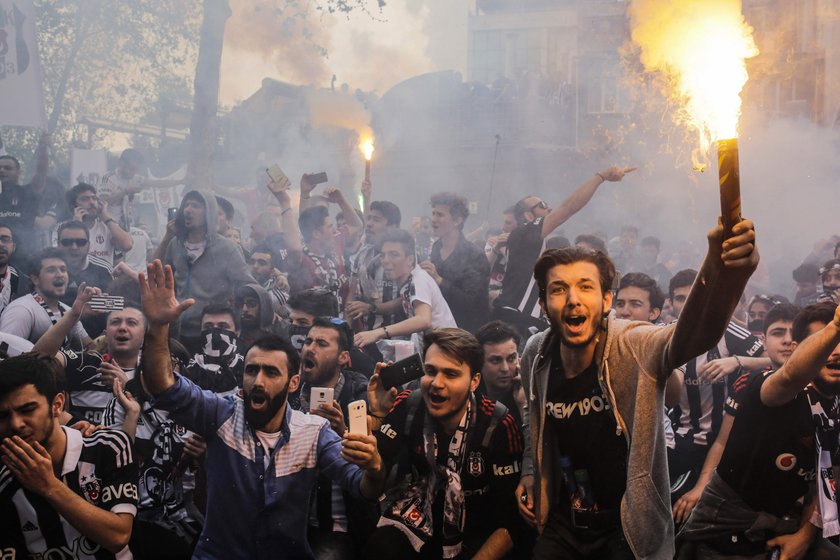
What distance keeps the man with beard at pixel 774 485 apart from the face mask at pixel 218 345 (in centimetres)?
318

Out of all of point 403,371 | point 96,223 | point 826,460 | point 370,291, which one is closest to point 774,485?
point 826,460

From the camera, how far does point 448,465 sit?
3855 millimetres

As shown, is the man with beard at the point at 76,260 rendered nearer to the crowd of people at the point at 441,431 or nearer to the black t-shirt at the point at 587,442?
the crowd of people at the point at 441,431

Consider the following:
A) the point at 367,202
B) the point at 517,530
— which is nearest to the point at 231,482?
the point at 517,530

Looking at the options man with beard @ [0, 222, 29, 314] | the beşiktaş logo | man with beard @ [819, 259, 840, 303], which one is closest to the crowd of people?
man with beard @ [0, 222, 29, 314]

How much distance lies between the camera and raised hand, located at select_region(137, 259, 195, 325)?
3.55m

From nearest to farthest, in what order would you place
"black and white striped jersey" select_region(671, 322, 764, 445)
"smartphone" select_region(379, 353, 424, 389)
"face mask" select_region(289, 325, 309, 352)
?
1. "smartphone" select_region(379, 353, 424, 389)
2. "black and white striped jersey" select_region(671, 322, 764, 445)
3. "face mask" select_region(289, 325, 309, 352)

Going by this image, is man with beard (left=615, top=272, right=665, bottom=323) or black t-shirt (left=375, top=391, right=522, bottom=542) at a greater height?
man with beard (left=615, top=272, right=665, bottom=323)

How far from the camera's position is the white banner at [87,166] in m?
10.8

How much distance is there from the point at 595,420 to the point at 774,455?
49.9 inches

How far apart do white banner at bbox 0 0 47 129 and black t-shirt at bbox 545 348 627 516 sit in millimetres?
6782

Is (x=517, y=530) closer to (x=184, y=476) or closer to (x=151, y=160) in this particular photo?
(x=184, y=476)

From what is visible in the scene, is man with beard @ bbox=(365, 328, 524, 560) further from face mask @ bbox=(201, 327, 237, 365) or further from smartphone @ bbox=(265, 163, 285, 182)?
smartphone @ bbox=(265, 163, 285, 182)

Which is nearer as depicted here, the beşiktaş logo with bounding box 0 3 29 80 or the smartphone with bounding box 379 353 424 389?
the smartphone with bounding box 379 353 424 389
